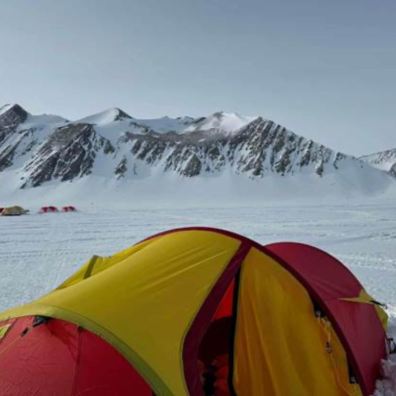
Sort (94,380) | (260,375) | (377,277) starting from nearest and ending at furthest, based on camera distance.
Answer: (94,380) < (260,375) < (377,277)

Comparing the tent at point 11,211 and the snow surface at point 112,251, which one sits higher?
the snow surface at point 112,251

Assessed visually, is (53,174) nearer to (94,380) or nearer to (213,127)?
(213,127)

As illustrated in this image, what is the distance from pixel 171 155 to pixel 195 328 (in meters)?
78.6

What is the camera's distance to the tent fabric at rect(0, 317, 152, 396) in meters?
2.70

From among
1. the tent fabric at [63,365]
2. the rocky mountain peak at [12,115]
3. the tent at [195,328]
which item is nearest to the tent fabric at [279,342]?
the tent at [195,328]

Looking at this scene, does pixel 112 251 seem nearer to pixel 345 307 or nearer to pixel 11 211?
pixel 345 307

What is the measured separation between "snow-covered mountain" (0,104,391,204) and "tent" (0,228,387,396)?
65.7 m

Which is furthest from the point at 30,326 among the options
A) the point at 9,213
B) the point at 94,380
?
the point at 9,213

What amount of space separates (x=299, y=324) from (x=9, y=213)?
104 feet

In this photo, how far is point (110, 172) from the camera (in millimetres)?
75562

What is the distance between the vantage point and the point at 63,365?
2.80m

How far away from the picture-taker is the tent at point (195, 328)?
2723mm

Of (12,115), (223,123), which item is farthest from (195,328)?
(12,115)

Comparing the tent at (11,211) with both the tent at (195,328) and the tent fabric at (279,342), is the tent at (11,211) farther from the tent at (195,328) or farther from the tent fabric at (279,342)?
the tent fabric at (279,342)
